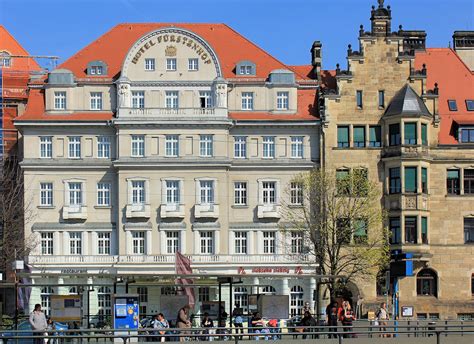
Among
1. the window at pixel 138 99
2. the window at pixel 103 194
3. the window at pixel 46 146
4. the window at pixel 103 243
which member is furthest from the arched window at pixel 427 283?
the window at pixel 46 146

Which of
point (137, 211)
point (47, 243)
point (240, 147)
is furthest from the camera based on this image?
point (240, 147)

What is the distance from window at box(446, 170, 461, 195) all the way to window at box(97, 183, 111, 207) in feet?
74.0

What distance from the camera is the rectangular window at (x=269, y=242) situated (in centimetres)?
9269

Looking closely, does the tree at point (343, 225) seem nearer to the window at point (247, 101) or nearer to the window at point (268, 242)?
the window at point (268, 242)

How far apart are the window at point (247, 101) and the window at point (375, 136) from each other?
327 inches

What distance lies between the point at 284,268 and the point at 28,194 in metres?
17.6

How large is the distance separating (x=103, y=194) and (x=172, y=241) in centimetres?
570

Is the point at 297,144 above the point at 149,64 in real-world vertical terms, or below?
below

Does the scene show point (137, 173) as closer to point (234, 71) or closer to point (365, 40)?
point (234, 71)

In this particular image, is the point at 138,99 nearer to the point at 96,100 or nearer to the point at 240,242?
the point at 96,100

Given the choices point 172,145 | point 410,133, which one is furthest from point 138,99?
point 410,133

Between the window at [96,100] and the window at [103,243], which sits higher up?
the window at [96,100]

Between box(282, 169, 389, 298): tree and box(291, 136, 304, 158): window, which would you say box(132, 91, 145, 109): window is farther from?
box(282, 169, 389, 298): tree

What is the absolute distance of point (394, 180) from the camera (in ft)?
301
